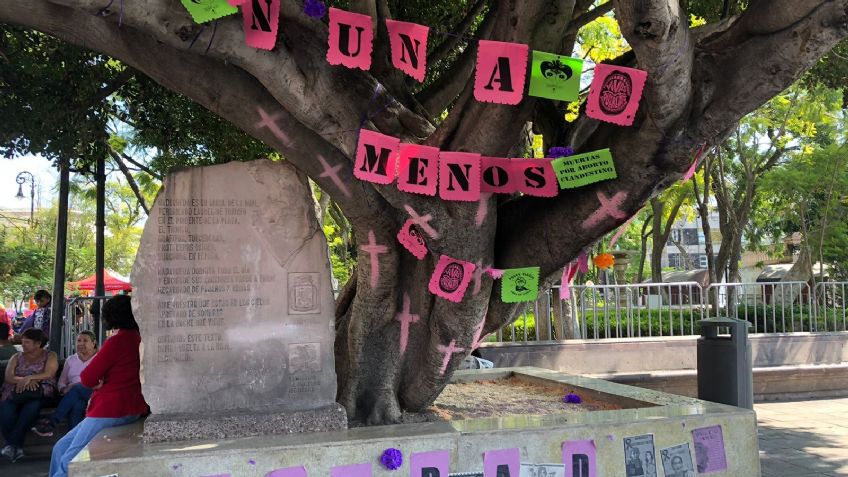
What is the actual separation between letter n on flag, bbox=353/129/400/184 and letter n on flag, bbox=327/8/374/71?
0.45 m

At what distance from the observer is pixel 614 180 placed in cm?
434

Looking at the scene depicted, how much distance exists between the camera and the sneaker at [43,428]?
7203 mm

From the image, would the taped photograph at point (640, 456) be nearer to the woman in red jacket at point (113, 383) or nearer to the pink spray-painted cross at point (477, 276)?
the pink spray-painted cross at point (477, 276)

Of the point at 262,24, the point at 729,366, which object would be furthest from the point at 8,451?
the point at 729,366

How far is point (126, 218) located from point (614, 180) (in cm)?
2992

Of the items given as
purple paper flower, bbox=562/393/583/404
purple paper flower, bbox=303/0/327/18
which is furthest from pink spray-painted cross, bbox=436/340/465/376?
purple paper flower, bbox=303/0/327/18

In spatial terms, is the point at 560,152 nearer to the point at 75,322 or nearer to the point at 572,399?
the point at 572,399

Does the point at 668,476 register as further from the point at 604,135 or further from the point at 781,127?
the point at 781,127

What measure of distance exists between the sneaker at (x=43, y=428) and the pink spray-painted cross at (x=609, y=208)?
20.6 feet

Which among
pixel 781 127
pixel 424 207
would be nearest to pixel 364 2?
pixel 424 207

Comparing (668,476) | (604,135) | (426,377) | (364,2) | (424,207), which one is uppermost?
(364,2)

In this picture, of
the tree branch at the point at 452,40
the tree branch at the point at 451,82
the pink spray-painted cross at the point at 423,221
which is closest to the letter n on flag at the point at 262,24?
the pink spray-painted cross at the point at 423,221

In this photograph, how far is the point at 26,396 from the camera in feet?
23.0

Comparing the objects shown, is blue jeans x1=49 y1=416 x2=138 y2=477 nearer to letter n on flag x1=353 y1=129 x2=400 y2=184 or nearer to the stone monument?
the stone monument
